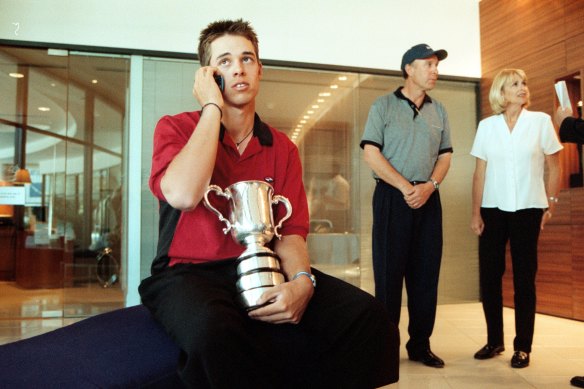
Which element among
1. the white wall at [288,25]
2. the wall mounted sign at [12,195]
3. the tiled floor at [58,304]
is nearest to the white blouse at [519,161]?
the white wall at [288,25]

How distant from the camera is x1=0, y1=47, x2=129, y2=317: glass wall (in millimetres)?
4738

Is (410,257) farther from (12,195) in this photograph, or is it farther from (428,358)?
(12,195)

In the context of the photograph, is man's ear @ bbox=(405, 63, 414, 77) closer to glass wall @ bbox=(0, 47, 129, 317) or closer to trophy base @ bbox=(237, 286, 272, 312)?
trophy base @ bbox=(237, 286, 272, 312)

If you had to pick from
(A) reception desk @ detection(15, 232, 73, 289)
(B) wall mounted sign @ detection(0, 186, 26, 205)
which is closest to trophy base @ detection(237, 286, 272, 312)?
(A) reception desk @ detection(15, 232, 73, 289)

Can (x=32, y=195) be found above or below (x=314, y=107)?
below

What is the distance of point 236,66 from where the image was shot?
5.00 ft

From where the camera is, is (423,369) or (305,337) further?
(423,369)

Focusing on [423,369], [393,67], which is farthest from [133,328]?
[393,67]

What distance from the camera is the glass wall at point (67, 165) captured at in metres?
4.74

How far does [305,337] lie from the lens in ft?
4.17

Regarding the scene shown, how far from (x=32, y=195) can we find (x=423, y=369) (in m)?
3.92

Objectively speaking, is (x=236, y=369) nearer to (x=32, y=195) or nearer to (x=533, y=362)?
(x=533, y=362)

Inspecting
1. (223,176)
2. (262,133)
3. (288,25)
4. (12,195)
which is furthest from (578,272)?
(12,195)

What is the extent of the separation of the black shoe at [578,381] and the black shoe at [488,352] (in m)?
0.52
